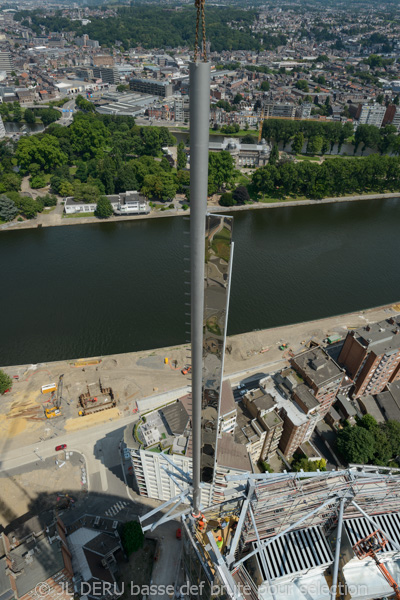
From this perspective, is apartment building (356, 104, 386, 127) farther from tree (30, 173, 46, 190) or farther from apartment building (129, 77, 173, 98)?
tree (30, 173, 46, 190)

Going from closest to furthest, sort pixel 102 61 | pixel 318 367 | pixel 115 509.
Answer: pixel 115 509 → pixel 318 367 → pixel 102 61

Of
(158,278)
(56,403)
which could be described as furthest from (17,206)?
(56,403)

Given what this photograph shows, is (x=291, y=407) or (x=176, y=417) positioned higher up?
(x=176, y=417)

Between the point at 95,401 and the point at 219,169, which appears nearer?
the point at 95,401

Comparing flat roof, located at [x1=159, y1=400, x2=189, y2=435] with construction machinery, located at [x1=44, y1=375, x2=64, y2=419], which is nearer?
A: flat roof, located at [x1=159, y1=400, x2=189, y2=435]

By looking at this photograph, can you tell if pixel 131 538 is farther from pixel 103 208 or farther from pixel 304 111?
pixel 304 111

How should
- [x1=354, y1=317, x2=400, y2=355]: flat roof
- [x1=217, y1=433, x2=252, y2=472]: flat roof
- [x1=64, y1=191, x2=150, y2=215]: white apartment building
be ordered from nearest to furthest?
[x1=217, y1=433, x2=252, y2=472]: flat roof, [x1=354, y1=317, x2=400, y2=355]: flat roof, [x1=64, y1=191, x2=150, y2=215]: white apartment building

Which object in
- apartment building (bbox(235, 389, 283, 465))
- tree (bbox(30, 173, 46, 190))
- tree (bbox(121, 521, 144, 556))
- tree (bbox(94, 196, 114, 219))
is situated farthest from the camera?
tree (bbox(30, 173, 46, 190))

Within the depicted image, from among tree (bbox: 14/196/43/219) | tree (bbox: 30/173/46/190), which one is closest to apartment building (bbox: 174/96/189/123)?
tree (bbox: 30/173/46/190)
